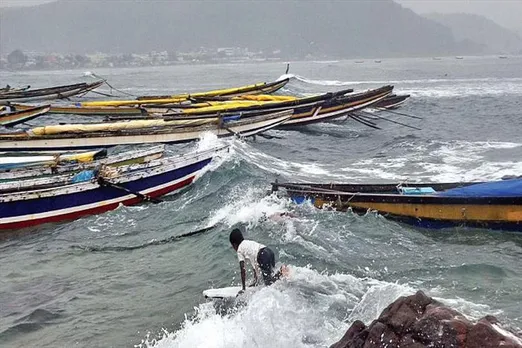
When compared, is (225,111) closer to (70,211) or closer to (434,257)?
(70,211)

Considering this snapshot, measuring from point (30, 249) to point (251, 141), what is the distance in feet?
47.1

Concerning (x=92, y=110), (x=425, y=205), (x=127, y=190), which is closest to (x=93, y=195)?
(x=127, y=190)

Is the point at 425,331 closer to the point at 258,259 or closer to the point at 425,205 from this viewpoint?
the point at 258,259

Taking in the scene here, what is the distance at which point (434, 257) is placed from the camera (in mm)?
10438

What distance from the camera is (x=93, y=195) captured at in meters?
14.5

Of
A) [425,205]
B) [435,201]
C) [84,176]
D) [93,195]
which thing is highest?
[435,201]

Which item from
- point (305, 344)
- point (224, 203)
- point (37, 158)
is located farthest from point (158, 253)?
point (37, 158)

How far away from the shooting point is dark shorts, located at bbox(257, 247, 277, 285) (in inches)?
294

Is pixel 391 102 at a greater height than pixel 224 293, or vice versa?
pixel 224 293

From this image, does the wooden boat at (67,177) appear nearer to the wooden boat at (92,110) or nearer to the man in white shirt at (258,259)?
the man in white shirt at (258,259)

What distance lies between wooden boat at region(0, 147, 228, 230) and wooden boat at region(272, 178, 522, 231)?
14.4 feet

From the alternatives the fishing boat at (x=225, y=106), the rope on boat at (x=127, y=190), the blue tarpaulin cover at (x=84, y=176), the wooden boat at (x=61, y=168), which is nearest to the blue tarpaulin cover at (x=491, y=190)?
the rope on boat at (x=127, y=190)

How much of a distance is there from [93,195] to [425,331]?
1136cm

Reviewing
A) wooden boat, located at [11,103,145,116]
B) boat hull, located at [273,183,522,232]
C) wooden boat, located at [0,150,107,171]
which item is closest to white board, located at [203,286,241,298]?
boat hull, located at [273,183,522,232]
